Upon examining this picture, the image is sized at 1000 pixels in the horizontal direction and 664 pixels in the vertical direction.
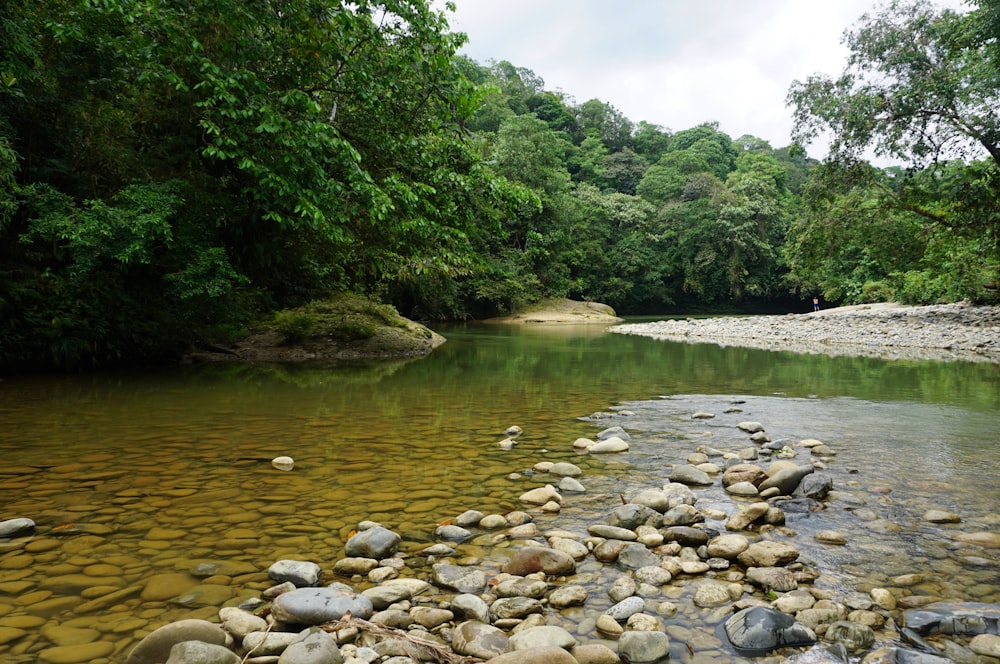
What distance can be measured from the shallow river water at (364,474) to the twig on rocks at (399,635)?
478mm

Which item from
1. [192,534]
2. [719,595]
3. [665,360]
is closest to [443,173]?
[665,360]

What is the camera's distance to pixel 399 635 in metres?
1.97

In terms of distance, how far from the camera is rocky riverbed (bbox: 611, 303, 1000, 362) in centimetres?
1421

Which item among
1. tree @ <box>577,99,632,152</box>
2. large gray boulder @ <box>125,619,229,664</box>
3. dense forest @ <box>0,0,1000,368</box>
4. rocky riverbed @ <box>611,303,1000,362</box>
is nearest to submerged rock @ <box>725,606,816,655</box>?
large gray boulder @ <box>125,619,229,664</box>

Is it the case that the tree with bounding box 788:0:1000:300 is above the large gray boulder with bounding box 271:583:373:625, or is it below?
above

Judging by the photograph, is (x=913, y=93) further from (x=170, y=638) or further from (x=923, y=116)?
(x=170, y=638)

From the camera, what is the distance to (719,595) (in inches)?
88.8

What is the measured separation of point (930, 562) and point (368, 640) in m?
2.38

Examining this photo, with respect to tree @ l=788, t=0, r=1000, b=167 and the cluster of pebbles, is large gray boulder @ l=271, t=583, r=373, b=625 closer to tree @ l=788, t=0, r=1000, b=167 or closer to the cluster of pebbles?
the cluster of pebbles

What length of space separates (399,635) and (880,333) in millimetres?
19760

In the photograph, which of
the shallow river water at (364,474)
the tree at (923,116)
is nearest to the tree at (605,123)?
the tree at (923,116)

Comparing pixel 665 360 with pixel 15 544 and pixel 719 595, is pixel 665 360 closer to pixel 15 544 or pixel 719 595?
pixel 719 595

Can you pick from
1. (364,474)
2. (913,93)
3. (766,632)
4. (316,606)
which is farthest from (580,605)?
(913,93)

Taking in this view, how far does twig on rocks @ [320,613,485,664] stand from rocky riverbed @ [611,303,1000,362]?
14.0 metres
